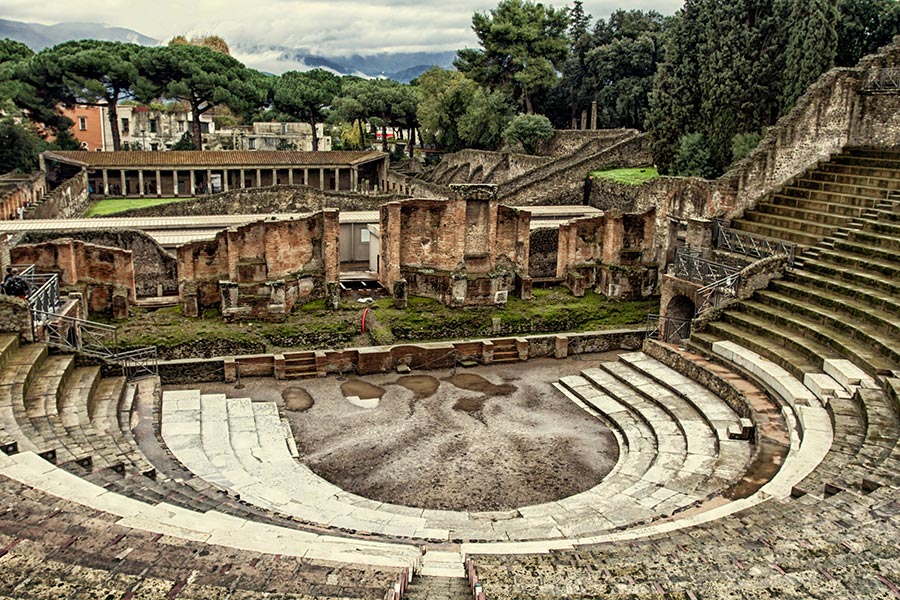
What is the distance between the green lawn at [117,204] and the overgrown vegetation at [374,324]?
19.2m

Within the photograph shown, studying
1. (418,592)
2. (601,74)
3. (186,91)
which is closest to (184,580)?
(418,592)

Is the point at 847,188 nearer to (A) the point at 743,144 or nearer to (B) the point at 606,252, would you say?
(A) the point at 743,144

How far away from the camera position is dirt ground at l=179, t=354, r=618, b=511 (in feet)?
46.2

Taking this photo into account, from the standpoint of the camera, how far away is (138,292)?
84.0ft

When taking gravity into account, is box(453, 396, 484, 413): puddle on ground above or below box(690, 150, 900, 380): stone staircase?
below

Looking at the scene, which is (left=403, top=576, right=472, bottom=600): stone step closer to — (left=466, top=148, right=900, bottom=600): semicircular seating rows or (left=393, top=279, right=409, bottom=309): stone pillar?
(left=466, top=148, right=900, bottom=600): semicircular seating rows

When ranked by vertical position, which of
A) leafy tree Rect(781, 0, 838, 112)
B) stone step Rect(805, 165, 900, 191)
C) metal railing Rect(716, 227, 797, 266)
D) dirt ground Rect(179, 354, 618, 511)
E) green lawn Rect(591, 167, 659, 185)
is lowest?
dirt ground Rect(179, 354, 618, 511)

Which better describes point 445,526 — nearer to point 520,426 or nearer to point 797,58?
point 520,426

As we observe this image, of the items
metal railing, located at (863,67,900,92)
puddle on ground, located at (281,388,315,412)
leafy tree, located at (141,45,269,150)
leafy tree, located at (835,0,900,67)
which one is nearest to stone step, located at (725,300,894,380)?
metal railing, located at (863,67,900,92)

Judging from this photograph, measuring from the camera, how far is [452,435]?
1638 centimetres

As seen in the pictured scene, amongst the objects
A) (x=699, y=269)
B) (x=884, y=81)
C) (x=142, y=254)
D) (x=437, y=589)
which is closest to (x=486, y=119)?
(x=142, y=254)

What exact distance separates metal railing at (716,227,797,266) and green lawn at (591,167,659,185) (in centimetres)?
1048

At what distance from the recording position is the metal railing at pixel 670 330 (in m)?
20.5

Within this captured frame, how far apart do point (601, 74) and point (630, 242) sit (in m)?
26.8
